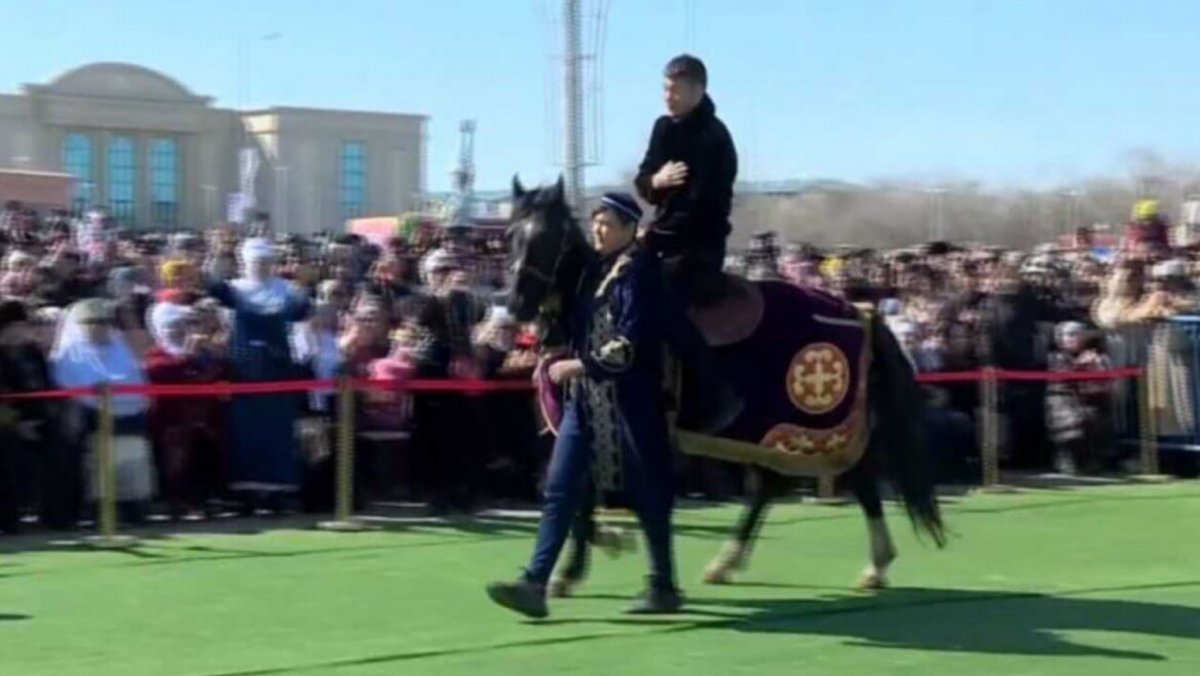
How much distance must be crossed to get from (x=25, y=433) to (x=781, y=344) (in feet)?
17.7

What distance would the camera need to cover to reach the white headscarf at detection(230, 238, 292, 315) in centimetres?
1515

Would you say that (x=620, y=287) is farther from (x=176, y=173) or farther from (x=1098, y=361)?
(x=176, y=173)

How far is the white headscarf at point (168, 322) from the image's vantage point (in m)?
14.5

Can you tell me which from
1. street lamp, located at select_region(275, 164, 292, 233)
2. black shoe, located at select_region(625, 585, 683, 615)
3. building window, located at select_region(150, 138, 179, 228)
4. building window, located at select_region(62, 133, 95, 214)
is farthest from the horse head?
building window, located at select_region(150, 138, 179, 228)

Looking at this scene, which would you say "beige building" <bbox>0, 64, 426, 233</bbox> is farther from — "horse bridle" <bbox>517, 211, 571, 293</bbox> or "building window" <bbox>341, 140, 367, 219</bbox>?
"horse bridle" <bbox>517, 211, 571, 293</bbox>

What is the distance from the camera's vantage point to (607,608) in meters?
10.2

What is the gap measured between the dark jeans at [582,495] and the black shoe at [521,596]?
0.08 metres

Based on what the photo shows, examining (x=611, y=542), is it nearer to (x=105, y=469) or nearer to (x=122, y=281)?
(x=105, y=469)

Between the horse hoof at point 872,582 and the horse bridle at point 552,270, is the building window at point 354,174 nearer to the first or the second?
the horse hoof at point 872,582

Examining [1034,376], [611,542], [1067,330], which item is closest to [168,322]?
[611,542]

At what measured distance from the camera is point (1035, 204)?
49531 mm

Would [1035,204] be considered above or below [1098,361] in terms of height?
above

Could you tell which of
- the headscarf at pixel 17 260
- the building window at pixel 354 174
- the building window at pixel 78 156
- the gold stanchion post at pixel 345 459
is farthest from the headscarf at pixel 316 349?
the building window at pixel 78 156

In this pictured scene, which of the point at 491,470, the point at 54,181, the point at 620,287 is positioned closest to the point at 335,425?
the point at 491,470
